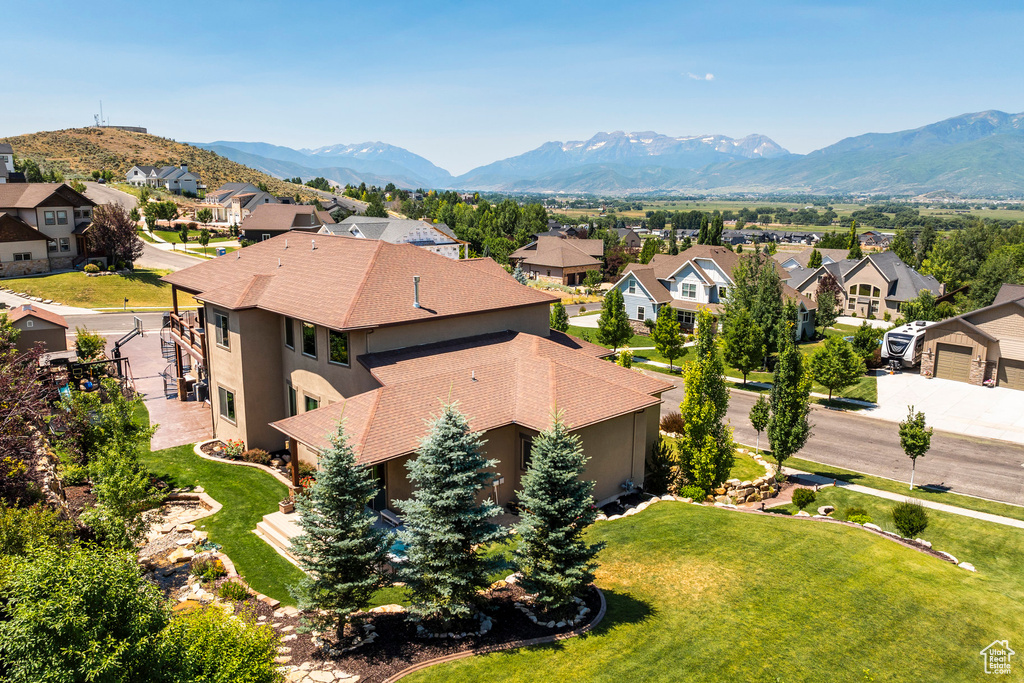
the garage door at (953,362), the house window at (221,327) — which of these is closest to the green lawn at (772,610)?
the house window at (221,327)

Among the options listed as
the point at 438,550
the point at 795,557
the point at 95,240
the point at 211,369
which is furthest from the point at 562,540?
the point at 95,240

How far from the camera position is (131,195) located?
4510 inches

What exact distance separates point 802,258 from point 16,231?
321 ft

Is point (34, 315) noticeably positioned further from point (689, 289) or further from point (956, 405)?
point (956, 405)

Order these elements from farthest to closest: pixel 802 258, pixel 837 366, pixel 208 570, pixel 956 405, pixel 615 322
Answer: pixel 802 258 → pixel 615 322 → pixel 837 366 → pixel 956 405 → pixel 208 570

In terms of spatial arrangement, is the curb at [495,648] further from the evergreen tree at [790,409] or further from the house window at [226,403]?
the house window at [226,403]

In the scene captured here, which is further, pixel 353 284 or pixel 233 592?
pixel 353 284

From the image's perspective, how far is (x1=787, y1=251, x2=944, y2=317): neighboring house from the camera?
228 ft

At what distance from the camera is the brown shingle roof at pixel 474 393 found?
19.6m

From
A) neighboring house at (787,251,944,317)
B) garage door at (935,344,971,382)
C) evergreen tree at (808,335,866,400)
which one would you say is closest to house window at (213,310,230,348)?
evergreen tree at (808,335,866,400)

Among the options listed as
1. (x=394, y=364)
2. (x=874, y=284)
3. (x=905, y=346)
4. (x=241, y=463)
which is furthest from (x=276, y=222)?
(x=905, y=346)

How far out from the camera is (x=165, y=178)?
13138 cm

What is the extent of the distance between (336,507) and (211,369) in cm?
1945

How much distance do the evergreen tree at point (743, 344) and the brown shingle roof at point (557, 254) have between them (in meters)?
49.8
